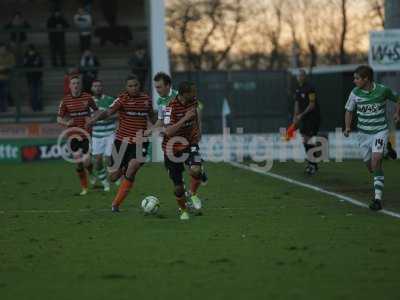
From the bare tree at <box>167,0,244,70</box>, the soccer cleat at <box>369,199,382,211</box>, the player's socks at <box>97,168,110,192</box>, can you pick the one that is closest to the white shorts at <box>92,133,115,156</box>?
the player's socks at <box>97,168,110,192</box>

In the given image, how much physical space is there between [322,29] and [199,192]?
32710 millimetres

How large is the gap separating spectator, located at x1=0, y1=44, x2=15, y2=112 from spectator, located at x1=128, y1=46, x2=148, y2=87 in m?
3.67

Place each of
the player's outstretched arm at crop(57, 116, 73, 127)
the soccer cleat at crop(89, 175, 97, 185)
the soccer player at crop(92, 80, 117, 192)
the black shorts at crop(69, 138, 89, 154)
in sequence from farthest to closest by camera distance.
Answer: the soccer cleat at crop(89, 175, 97, 185) < the soccer player at crop(92, 80, 117, 192) < the black shorts at crop(69, 138, 89, 154) < the player's outstretched arm at crop(57, 116, 73, 127)

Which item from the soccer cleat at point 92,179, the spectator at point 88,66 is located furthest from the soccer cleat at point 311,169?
the spectator at point 88,66

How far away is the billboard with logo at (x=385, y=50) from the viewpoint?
2697 cm

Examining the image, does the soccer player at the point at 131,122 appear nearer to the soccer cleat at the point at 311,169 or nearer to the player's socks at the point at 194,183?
the player's socks at the point at 194,183

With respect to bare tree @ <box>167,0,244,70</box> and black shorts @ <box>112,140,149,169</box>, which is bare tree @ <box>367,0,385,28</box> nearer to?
bare tree @ <box>167,0,244,70</box>

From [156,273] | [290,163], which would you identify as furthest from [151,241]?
[290,163]

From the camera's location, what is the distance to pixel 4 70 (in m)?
30.0

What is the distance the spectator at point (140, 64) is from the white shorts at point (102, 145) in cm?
970

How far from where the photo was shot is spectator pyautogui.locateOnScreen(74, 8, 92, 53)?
101 ft

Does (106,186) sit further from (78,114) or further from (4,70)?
(4,70)

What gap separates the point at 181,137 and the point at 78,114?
16.0 feet

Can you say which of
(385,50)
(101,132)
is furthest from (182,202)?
(385,50)
